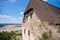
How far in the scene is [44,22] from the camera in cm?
436

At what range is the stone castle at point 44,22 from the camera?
4070 mm

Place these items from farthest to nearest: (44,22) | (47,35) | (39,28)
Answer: (39,28), (44,22), (47,35)

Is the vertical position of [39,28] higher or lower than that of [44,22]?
lower

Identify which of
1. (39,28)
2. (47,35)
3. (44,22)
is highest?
(44,22)

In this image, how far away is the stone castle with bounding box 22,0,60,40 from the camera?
13.4ft

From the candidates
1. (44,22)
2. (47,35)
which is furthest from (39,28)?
(47,35)

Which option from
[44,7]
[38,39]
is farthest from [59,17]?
[38,39]

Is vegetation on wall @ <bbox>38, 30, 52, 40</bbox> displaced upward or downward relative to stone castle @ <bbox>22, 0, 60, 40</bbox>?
downward

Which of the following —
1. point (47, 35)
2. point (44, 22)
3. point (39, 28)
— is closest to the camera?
point (47, 35)

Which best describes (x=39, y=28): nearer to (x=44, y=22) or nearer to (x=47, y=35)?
(x=44, y=22)

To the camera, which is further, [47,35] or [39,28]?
[39,28]

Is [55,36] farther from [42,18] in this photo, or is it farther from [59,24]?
[42,18]

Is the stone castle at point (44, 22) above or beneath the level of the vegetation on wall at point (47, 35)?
above

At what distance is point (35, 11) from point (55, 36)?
1.19 meters
